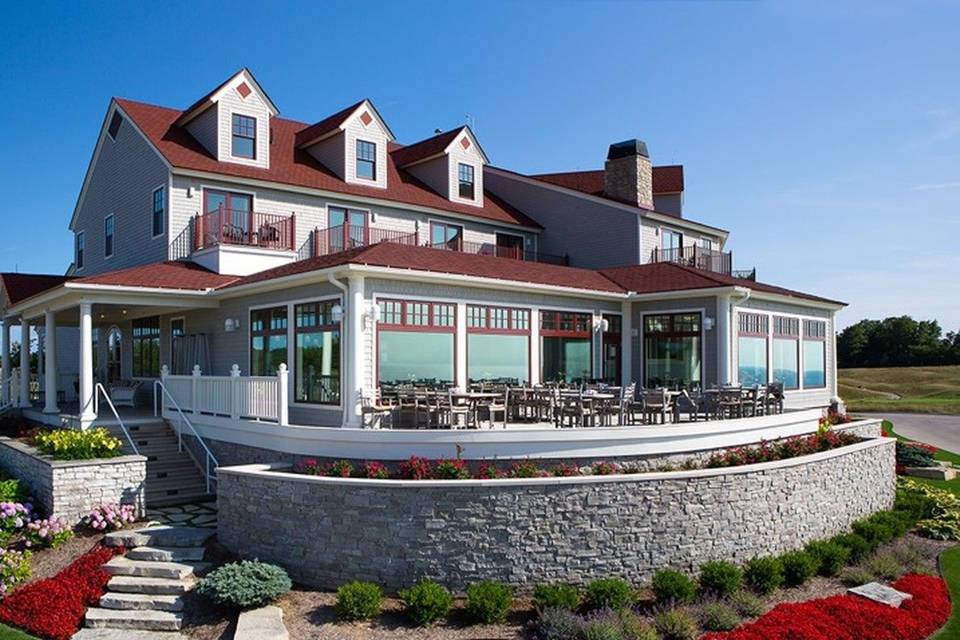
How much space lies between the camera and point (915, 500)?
17062 millimetres

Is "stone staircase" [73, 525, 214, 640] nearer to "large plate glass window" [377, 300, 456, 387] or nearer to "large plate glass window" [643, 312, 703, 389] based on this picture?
"large plate glass window" [377, 300, 456, 387]

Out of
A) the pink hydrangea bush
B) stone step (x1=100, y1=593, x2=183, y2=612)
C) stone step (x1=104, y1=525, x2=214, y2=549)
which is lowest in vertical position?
stone step (x1=100, y1=593, x2=183, y2=612)

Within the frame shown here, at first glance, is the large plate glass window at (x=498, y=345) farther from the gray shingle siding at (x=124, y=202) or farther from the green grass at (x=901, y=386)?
the green grass at (x=901, y=386)

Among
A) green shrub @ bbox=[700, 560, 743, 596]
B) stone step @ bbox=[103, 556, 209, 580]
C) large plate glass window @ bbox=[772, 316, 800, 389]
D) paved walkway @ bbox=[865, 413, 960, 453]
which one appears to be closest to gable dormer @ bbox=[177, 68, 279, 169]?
stone step @ bbox=[103, 556, 209, 580]

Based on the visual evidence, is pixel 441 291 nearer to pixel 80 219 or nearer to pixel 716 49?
pixel 716 49

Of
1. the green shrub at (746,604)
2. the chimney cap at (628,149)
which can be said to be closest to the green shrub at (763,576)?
the green shrub at (746,604)

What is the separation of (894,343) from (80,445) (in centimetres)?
6872

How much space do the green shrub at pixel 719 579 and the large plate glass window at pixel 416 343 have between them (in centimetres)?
637

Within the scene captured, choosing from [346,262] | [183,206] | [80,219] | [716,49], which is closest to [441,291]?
[346,262]

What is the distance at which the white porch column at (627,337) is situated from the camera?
19797 millimetres

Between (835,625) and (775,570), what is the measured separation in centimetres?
142

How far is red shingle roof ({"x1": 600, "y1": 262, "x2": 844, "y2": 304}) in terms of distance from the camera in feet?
60.8

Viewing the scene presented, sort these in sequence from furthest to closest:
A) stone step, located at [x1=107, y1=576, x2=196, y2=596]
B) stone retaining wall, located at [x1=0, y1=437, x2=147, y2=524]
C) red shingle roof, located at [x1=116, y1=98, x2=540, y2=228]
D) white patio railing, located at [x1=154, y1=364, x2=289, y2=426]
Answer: red shingle roof, located at [x1=116, y1=98, x2=540, y2=228], white patio railing, located at [x1=154, y1=364, x2=289, y2=426], stone retaining wall, located at [x1=0, y1=437, x2=147, y2=524], stone step, located at [x1=107, y1=576, x2=196, y2=596]

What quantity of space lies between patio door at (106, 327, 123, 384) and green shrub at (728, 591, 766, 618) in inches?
782
